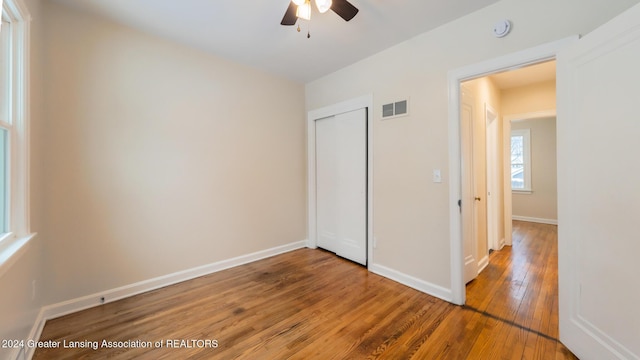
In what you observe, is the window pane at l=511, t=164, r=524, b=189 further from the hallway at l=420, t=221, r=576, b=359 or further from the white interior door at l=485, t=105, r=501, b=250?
the hallway at l=420, t=221, r=576, b=359

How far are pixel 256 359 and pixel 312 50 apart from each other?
3.06 metres

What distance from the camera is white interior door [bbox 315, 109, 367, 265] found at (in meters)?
3.27

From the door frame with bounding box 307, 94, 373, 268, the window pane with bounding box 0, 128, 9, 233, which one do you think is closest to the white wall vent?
the door frame with bounding box 307, 94, 373, 268

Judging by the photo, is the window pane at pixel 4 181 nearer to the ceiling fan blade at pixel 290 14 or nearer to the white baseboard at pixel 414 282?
the ceiling fan blade at pixel 290 14

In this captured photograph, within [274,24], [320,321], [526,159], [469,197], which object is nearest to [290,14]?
[274,24]

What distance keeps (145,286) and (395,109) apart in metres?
3.34

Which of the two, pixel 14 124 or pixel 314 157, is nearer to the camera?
pixel 14 124

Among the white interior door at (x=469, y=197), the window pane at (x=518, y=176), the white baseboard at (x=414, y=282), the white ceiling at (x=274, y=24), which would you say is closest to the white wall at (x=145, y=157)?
the white ceiling at (x=274, y=24)

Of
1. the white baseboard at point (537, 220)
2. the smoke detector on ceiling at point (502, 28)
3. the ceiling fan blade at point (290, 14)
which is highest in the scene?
the ceiling fan blade at point (290, 14)

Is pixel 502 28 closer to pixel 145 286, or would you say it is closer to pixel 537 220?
pixel 145 286

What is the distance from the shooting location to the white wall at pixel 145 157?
2.17 meters

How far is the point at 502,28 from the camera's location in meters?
2.02

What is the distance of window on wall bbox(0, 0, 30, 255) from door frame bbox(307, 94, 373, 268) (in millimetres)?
2926

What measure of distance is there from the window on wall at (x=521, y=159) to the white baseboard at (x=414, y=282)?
18.2 ft
